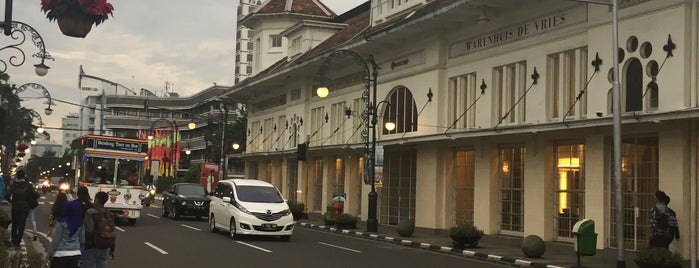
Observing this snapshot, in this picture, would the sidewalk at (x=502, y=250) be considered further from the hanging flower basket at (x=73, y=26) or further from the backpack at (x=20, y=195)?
the hanging flower basket at (x=73, y=26)

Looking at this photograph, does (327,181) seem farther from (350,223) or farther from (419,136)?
(419,136)

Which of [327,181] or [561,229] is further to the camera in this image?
[327,181]

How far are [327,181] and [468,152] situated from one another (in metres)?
13.8

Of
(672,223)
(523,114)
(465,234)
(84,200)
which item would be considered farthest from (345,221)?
(84,200)

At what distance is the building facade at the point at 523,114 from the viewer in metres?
18.1

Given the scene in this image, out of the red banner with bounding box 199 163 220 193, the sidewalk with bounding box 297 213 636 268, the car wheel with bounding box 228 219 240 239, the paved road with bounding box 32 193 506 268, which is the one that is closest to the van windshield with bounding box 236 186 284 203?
the car wheel with bounding box 228 219 240 239

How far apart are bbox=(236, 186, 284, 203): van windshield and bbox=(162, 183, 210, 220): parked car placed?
951cm

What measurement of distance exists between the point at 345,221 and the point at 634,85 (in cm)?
1364

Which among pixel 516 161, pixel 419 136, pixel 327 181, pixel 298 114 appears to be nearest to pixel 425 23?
pixel 419 136

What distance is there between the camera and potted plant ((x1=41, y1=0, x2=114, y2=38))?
7.13m

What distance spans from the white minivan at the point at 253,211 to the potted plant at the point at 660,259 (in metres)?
10.6

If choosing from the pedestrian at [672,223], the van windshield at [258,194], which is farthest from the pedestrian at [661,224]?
the van windshield at [258,194]

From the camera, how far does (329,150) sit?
121 feet

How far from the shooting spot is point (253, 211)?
2231 cm
